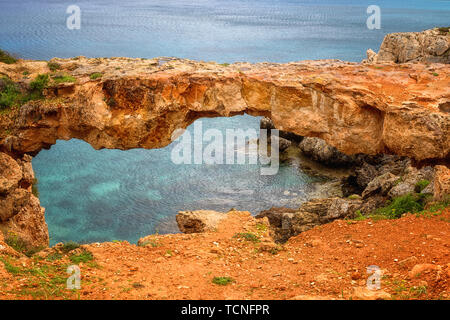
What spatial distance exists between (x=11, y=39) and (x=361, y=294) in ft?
165

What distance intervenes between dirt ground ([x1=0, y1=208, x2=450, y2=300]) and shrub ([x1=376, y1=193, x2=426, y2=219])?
149 centimetres

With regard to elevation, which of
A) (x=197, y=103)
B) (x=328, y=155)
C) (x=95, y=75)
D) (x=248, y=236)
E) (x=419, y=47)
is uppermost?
(x=419, y=47)

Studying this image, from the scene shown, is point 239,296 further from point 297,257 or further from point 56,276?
point 56,276

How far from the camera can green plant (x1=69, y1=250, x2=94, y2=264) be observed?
46.2 feet

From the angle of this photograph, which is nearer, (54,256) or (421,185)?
(54,256)

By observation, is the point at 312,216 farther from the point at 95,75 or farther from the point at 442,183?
the point at 95,75

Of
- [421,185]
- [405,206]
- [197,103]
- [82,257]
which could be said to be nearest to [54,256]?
[82,257]

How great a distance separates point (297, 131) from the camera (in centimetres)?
1795

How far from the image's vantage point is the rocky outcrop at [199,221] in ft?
59.3

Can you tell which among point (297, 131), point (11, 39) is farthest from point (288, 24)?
point (297, 131)

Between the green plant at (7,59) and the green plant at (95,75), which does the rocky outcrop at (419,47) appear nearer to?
the green plant at (95,75)

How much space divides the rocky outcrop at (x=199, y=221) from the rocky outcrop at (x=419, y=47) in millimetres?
20662

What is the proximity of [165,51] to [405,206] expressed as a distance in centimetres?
3858

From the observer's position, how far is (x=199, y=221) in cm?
1847
